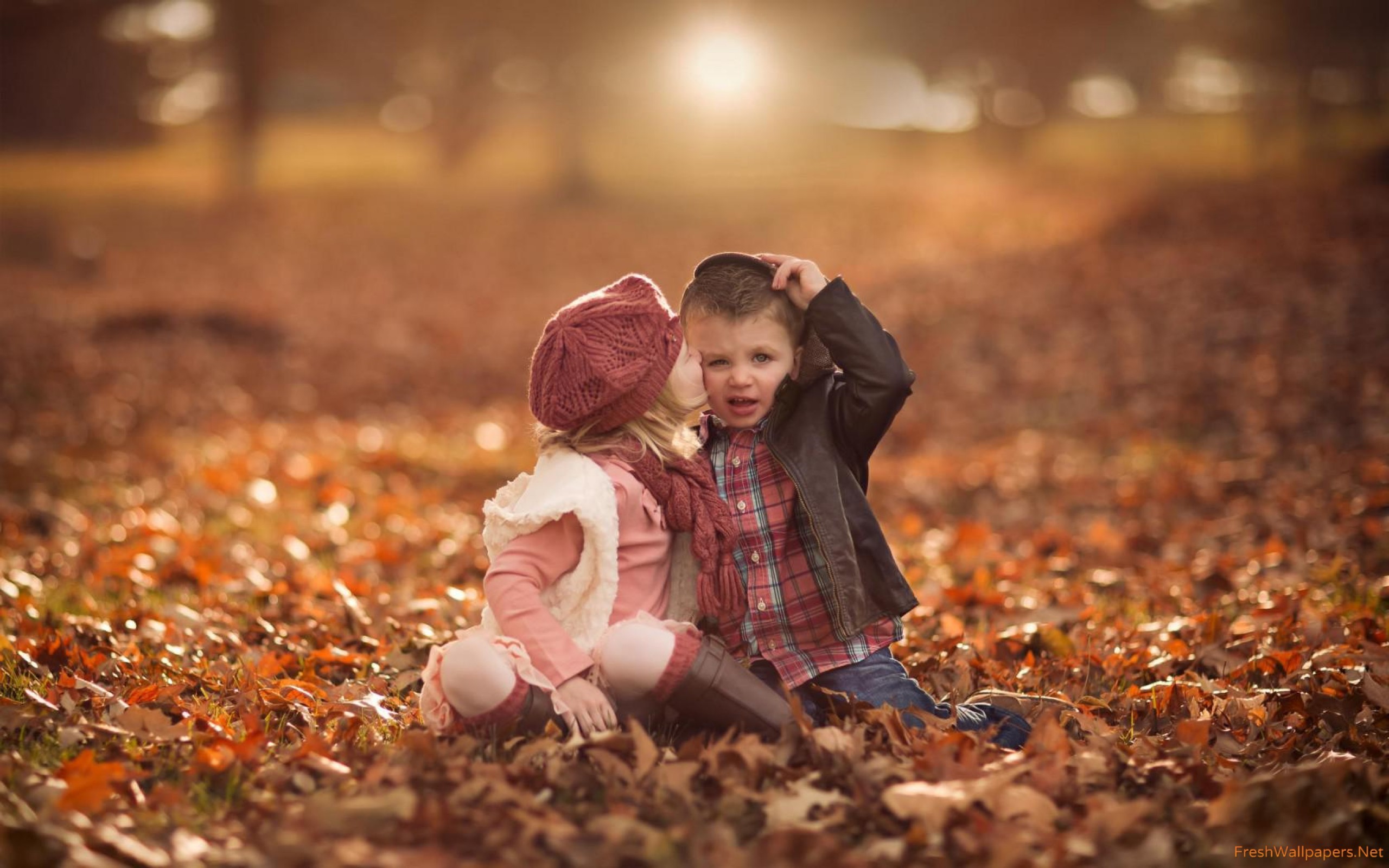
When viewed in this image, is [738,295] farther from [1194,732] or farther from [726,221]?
[726,221]

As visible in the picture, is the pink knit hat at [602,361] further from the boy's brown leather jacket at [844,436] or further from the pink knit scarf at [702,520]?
the boy's brown leather jacket at [844,436]

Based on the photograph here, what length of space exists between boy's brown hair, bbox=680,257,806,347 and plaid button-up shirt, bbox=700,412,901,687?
1.18ft

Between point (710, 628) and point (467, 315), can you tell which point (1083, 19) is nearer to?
point (467, 315)

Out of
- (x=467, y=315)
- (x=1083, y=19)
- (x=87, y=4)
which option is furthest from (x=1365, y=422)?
(x=1083, y=19)

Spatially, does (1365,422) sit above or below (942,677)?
above

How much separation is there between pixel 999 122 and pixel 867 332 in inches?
1329

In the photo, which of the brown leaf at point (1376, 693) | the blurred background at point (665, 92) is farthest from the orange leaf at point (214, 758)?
the blurred background at point (665, 92)

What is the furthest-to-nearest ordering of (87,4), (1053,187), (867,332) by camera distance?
(1053,187), (87,4), (867,332)

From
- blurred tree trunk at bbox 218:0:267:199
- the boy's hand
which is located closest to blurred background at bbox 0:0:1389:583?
blurred tree trunk at bbox 218:0:267:199

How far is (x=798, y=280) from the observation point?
337cm

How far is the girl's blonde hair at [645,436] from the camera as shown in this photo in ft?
10.8

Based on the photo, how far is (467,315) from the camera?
18.6 meters

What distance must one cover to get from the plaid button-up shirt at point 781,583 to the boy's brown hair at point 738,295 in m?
0.36

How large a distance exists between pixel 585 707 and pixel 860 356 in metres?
1.20
